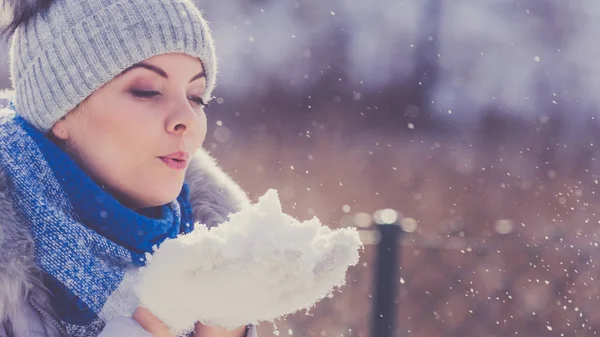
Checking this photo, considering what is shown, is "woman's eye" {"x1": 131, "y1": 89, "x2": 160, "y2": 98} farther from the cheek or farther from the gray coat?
the gray coat

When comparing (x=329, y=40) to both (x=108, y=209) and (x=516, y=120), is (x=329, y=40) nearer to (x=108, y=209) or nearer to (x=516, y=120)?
(x=516, y=120)

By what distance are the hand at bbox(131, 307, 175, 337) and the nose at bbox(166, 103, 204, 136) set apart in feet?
1.24

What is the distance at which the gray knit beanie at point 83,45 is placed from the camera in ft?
4.86

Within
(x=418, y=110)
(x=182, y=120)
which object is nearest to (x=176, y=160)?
(x=182, y=120)

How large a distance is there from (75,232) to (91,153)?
18 cm

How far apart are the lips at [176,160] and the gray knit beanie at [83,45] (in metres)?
0.21

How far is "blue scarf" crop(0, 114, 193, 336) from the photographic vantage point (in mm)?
1379

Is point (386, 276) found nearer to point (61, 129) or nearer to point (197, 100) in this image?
point (197, 100)

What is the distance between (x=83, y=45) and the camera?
150 centimetres

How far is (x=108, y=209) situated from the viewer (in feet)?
4.67

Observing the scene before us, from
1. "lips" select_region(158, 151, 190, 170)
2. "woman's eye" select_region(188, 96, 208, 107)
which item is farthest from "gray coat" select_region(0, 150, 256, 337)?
"woman's eye" select_region(188, 96, 208, 107)

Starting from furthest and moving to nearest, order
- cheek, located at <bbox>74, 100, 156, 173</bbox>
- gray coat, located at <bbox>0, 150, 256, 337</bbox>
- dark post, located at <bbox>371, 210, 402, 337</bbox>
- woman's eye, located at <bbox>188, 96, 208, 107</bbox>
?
dark post, located at <bbox>371, 210, 402, 337</bbox> < woman's eye, located at <bbox>188, 96, 208, 107</bbox> < cheek, located at <bbox>74, 100, 156, 173</bbox> < gray coat, located at <bbox>0, 150, 256, 337</bbox>

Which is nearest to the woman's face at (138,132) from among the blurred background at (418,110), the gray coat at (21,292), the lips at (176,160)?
the lips at (176,160)

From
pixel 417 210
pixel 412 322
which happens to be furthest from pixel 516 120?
pixel 412 322
